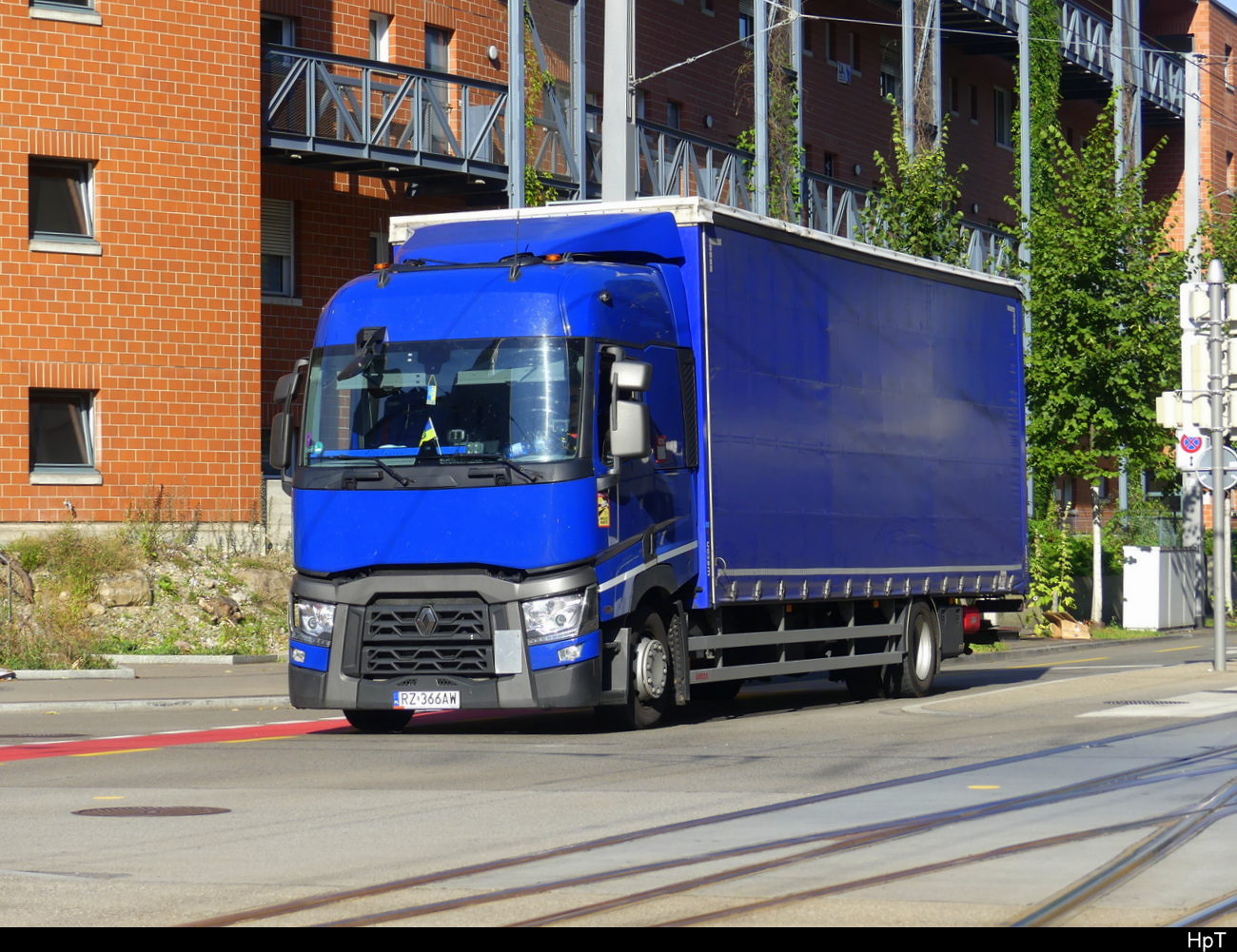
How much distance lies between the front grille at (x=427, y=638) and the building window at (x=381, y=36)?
18.3 meters

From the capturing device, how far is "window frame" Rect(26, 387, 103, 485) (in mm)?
26078

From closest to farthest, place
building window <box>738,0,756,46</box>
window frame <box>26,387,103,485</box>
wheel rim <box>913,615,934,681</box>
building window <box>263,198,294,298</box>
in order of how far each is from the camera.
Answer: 1. wheel rim <box>913,615,934,681</box>
2. window frame <box>26,387,103,485</box>
3. building window <box>263,198,294,298</box>
4. building window <box>738,0,756,46</box>

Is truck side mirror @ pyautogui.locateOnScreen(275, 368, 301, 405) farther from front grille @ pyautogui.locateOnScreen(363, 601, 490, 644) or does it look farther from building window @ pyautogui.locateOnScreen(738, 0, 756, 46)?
building window @ pyautogui.locateOnScreen(738, 0, 756, 46)

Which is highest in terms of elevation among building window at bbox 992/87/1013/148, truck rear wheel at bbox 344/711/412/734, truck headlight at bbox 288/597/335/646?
building window at bbox 992/87/1013/148

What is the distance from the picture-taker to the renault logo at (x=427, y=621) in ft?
47.7

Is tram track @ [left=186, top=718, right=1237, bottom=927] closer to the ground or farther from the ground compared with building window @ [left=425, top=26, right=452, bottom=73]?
closer to the ground

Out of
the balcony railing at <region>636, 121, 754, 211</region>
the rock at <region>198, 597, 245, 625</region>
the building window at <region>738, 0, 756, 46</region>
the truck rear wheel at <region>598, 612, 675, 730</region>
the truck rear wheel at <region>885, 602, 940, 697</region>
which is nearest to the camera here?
the truck rear wheel at <region>598, 612, 675, 730</region>

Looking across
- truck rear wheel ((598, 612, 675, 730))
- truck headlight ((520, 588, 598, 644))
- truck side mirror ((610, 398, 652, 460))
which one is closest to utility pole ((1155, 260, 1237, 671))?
truck rear wheel ((598, 612, 675, 730))

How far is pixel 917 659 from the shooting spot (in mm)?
19891

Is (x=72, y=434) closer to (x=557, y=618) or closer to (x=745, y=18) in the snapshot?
(x=557, y=618)

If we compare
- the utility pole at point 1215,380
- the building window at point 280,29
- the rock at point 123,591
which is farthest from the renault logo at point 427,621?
the building window at point 280,29

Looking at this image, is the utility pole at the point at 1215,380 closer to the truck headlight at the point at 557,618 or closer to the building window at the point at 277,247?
the truck headlight at the point at 557,618

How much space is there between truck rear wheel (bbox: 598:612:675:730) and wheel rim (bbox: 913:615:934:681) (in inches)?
187
